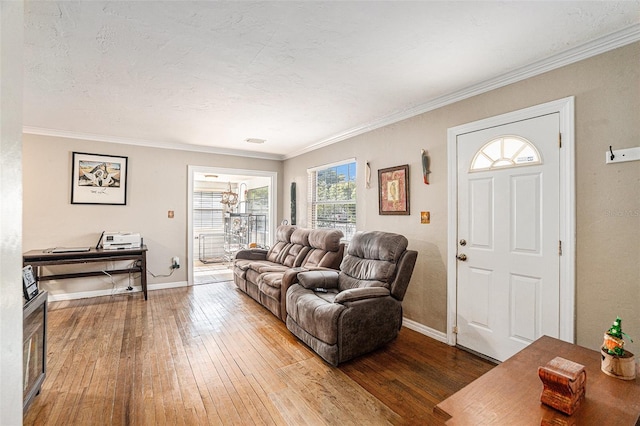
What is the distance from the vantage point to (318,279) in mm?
3301

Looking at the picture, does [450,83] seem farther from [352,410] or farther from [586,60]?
[352,410]

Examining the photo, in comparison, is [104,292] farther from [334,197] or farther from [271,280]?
[334,197]

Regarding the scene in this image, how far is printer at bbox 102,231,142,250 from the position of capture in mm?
4258

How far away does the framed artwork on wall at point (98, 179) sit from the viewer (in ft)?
14.4

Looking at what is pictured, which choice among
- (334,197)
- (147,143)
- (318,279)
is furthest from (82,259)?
(334,197)

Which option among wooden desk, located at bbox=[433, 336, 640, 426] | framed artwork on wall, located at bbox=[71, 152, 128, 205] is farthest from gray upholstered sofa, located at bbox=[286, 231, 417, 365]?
framed artwork on wall, located at bbox=[71, 152, 128, 205]

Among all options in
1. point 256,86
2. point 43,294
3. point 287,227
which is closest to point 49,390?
point 43,294

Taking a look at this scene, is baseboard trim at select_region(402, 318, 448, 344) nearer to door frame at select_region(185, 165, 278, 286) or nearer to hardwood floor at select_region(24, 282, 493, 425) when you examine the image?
hardwood floor at select_region(24, 282, 493, 425)

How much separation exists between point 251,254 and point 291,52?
373 cm

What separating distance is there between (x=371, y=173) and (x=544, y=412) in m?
3.10

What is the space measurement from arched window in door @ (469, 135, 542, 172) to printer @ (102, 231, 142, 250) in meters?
A: 4.68

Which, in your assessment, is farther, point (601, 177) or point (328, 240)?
point (328, 240)

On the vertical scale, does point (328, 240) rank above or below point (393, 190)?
below

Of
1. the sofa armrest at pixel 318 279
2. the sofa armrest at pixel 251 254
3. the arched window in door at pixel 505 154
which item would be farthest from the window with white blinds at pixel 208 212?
the arched window in door at pixel 505 154
